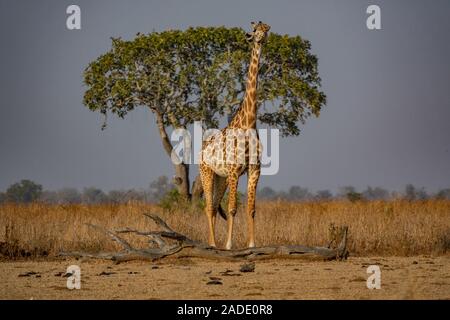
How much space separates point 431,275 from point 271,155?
7914 mm

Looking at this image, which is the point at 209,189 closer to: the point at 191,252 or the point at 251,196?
the point at 251,196

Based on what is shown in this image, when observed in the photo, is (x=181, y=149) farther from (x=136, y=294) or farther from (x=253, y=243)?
(x=136, y=294)

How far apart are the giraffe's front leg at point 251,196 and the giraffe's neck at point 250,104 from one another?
770 mm

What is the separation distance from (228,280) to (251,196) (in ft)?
11.2

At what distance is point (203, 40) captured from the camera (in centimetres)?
2903

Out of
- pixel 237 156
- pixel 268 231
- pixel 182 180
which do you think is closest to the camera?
pixel 237 156

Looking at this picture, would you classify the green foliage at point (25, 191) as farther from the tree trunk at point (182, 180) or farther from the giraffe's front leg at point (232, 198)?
the giraffe's front leg at point (232, 198)

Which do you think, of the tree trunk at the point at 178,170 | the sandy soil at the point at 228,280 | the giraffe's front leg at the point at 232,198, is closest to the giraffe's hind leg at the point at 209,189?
the giraffe's front leg at the point at 232,198

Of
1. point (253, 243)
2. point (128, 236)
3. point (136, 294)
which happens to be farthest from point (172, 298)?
point (128, 236)

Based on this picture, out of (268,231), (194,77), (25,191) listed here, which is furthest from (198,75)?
(25,191)

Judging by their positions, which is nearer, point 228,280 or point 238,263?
point 228,280

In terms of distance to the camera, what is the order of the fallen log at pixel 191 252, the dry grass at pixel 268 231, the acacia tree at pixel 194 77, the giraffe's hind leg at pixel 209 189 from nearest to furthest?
the fallen log at pixel 191 252 → the dry grass at pixel 268 231 → the giraffe's hind leg at pixel 209 189 → the acacia tree at pixel 194 77

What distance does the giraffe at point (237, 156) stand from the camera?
Result: 14.9m

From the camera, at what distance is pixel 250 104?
15305mm
